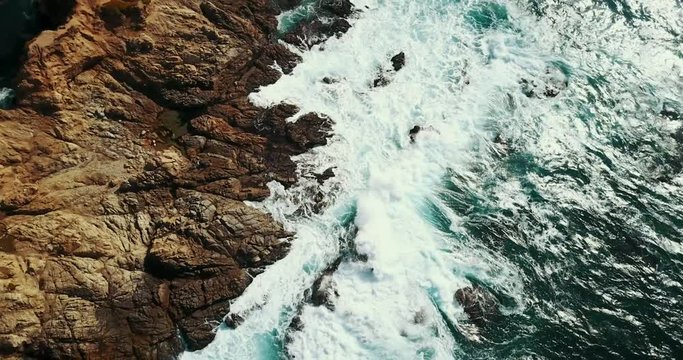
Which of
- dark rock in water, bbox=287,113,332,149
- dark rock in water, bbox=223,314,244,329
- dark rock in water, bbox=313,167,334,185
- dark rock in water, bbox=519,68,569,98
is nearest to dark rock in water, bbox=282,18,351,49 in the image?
dark rock in water, bbox=287,113,332,149

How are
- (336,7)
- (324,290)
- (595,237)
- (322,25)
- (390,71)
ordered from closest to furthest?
(324,290)
(595,237)
(390,71)
(322,25)
(336,7)

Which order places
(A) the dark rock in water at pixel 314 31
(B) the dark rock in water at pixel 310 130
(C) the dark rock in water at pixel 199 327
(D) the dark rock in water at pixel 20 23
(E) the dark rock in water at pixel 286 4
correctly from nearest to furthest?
1. (C) the dark rock in water at pixel 199 327
2. (D) the dark rock in water at pixel 20 23
3. (B) the dark rock in water at pixel 310 130
4. (A) the dark rock in water at pixel 314 31
5. (E) the dark rock in water at pixel 286 4

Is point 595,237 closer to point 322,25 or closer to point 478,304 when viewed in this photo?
point 478,304

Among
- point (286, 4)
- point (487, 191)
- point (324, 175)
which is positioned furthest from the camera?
point (286, 4)

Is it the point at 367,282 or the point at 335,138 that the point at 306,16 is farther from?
the point at 367,282

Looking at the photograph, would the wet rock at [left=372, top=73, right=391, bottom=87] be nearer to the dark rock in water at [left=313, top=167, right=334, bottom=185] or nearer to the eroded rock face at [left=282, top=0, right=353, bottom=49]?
the eroded rock face at [left=282, top=0, right=353, bottom=49]

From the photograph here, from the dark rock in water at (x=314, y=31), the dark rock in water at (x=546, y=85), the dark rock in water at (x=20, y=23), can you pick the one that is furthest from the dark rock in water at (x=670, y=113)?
the dark rock in water at (x=20, y=23)

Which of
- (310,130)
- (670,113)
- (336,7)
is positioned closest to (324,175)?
(310,130)

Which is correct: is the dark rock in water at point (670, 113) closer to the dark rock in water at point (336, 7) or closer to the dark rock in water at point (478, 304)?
the dark rock in water at point (478, 304)
